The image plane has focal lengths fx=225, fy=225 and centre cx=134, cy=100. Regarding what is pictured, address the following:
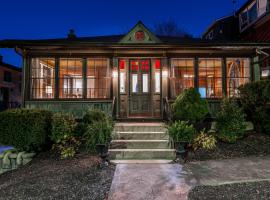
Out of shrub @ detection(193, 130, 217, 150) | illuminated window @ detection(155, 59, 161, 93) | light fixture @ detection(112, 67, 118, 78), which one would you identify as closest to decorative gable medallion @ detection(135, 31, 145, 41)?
illuminated window @ detection(155, 59, 161, 93)

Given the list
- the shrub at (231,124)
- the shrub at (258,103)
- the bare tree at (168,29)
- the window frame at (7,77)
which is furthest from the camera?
the bare tree at (168,29)

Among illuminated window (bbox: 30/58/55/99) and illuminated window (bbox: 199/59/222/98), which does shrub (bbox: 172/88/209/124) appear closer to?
illuminated window (bbox: 199/59/222/98)

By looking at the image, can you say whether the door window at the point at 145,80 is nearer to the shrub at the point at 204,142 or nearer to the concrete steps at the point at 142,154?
the shrub at the point at 204,142

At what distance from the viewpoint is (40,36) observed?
157000 mm

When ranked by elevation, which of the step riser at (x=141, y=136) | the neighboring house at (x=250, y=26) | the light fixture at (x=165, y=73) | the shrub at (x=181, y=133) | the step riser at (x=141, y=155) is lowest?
the step riser at (x=141, y=155)

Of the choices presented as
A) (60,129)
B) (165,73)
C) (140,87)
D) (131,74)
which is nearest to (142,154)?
(60,129)

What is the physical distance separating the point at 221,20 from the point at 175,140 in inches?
547

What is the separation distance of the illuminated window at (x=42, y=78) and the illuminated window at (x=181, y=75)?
476cm

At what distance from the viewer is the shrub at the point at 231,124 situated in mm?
6523

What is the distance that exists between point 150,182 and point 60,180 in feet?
5.59

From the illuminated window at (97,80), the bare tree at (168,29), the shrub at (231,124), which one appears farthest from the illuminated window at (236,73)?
the bare tree at (168,29)

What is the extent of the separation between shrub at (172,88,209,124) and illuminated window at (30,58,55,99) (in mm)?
5051

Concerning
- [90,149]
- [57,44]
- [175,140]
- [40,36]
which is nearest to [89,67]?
[57,44]

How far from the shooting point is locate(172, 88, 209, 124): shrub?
6.38m
